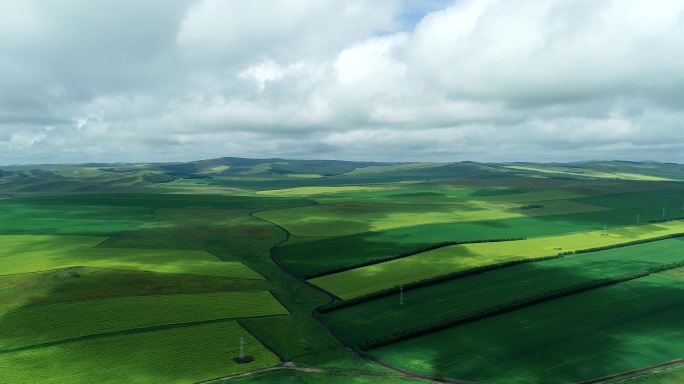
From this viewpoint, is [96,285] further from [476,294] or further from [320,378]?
[476,294]

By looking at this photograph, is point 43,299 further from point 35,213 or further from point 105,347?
point 35,213

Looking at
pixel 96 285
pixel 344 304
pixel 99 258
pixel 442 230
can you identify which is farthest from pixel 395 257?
pixel 99 258

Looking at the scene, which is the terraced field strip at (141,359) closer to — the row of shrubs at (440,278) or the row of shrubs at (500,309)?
the row of shrubs at (500,309)

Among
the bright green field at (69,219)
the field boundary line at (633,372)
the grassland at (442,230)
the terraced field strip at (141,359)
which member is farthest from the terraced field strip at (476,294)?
the bright green field at (69,219)

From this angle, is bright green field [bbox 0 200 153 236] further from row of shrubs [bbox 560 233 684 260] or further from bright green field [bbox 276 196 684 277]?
row of shrubs [bbox 560 233 684 260]

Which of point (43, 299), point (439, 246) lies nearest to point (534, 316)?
point (439, 246)

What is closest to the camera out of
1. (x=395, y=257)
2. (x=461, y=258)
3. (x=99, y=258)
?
(x=461, y=258)
